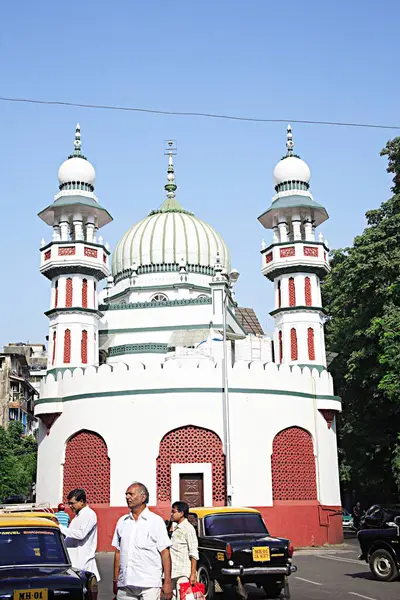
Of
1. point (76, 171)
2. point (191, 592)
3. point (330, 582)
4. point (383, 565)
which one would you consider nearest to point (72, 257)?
point (76, 171)

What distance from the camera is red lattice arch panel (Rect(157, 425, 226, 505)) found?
24000mm

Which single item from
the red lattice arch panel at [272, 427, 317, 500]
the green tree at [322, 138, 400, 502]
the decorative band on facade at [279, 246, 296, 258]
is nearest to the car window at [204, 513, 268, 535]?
the red lattice arch panel at [272, 427, 317, 500]

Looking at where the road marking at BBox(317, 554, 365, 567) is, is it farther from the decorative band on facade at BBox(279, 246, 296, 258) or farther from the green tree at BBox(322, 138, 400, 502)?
the decorative band on facade at BBox(279, 246, 296, 258)

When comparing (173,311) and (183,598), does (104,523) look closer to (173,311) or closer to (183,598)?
(173,311)

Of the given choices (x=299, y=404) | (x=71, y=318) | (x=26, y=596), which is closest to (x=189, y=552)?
(x=26, y=596)

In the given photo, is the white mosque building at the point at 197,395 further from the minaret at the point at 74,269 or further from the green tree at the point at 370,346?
the green tree at the point at 370,346

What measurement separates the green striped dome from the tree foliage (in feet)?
37.2

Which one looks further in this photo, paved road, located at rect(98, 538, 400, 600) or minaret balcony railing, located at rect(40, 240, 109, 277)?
minaret balcony railing, located at rect(40, 240, 109, 277)

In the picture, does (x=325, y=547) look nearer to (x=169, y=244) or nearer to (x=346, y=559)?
(x=346, y=559)

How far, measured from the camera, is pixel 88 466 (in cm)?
2489

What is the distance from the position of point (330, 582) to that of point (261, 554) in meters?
3.37

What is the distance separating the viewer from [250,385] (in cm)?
2502

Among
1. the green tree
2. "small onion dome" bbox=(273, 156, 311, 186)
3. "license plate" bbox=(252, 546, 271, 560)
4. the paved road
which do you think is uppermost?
"small onion dome" bbox=(273, 156, 311, 186)

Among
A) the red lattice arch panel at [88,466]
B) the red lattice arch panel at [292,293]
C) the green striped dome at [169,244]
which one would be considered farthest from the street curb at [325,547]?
the green striped dome at [169,244]
